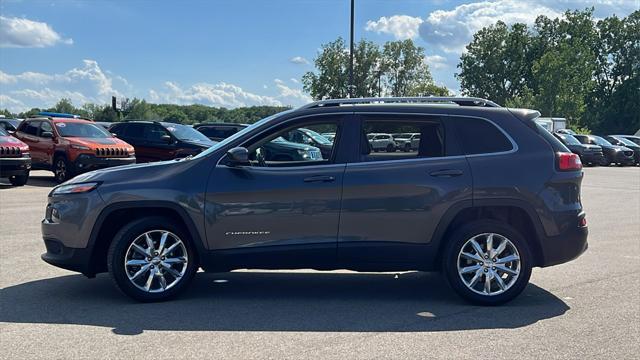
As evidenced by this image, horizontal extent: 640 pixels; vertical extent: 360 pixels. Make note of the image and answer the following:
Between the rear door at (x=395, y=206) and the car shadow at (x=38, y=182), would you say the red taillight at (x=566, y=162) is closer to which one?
the rear door at (x=395, y=206)

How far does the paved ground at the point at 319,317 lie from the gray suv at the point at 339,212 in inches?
14.0

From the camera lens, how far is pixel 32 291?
19.2ft

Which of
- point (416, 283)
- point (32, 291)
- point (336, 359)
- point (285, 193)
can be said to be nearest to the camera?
point (336, 359)

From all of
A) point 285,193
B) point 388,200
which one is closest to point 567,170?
point 388,200

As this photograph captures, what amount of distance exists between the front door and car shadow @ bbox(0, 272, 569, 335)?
0.48 metres

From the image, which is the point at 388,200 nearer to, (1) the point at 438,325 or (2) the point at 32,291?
(1) the point at 438,325

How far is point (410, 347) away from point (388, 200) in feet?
4.71

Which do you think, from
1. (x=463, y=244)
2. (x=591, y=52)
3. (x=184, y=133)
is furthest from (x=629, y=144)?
(x=591, y=52)

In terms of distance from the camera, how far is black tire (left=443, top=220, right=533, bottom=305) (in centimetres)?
543

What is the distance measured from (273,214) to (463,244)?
1.72m

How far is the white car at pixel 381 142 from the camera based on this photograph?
545 centimetres

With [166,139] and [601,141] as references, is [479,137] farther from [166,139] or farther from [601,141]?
[601,141]

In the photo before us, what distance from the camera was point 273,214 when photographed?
17.6 ft

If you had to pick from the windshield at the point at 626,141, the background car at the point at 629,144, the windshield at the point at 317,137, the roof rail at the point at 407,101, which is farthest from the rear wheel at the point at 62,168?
the windshield at the point at 626,141
